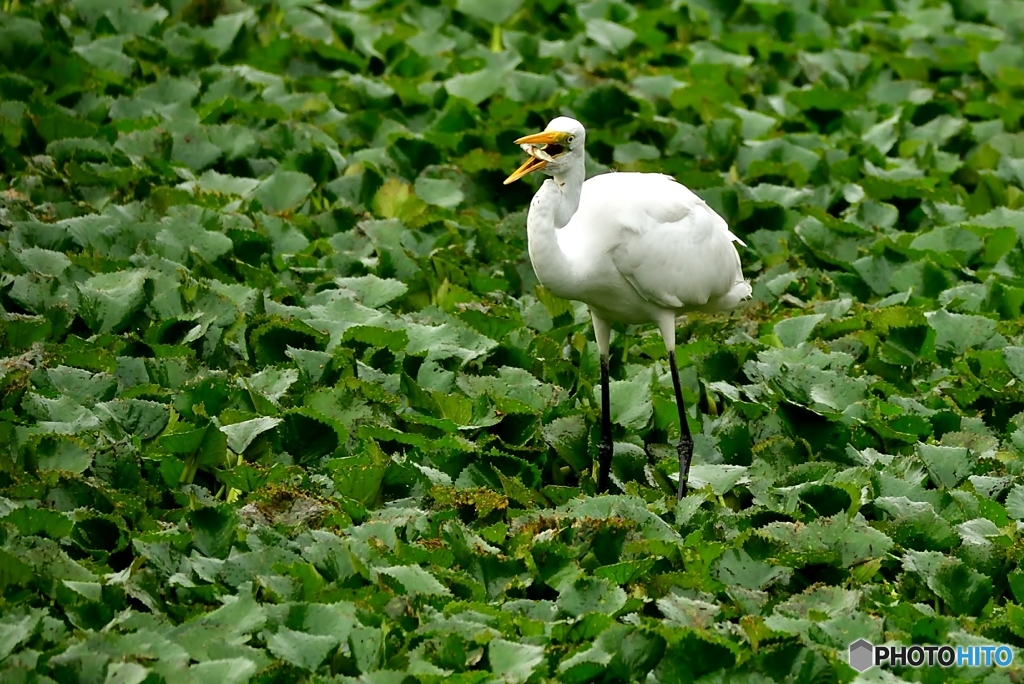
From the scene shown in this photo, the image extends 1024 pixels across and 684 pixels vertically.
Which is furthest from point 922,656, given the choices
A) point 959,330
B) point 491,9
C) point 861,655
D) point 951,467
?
point 491,9

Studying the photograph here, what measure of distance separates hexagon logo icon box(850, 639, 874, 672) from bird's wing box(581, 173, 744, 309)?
65.7 inches

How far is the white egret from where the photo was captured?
5.32m

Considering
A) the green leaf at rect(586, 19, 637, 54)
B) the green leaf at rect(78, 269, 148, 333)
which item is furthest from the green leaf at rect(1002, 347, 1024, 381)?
the green leaf at rect(586, 19, 637, 54)

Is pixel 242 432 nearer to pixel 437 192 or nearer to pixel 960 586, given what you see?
pixel 960 586

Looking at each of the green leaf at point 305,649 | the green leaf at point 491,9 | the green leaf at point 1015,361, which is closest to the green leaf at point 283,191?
the green leaf at point 491,9

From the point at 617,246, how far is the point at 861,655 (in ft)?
5.85

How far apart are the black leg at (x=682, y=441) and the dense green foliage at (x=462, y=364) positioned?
0.30ft

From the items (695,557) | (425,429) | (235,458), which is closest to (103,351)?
(235,458)

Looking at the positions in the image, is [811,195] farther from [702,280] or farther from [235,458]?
[235,458]

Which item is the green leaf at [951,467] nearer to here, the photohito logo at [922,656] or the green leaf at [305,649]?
the photohito logo at [922,656]

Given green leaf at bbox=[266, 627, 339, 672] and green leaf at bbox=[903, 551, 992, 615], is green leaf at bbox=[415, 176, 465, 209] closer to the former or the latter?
green leaf at bbox=[903, 551, 992, 615]

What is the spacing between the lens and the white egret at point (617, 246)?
17.5ft

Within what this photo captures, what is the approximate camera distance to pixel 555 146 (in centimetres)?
530

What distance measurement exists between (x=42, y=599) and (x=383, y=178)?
155 inches
